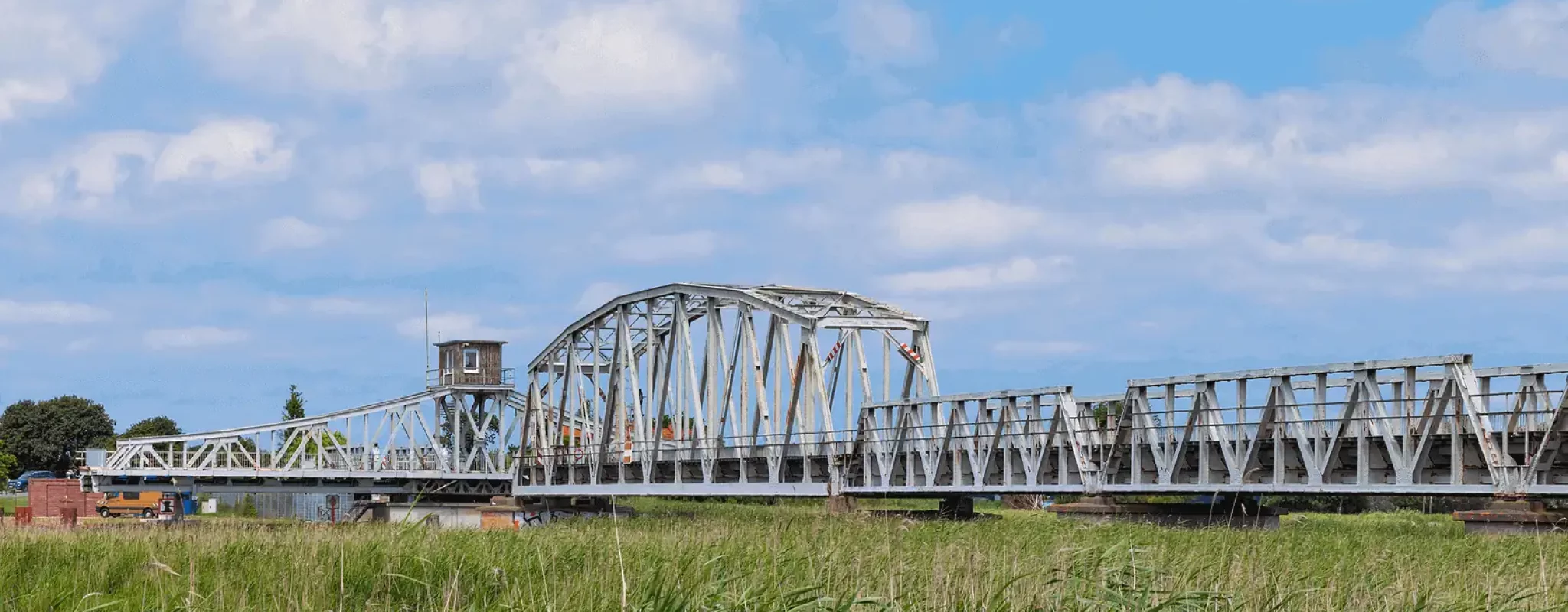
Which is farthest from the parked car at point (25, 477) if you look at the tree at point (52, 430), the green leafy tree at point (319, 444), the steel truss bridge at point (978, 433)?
the steel truss bridge at point (978, 433)

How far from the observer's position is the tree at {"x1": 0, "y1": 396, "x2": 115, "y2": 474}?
143m

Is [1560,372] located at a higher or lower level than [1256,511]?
higher

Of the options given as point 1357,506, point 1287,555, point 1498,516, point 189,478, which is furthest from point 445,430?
point 1287,555

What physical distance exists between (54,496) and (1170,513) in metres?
55.5

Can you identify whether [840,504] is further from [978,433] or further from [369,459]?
[369,459]

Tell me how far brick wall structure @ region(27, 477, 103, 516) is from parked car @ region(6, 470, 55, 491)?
214 feet

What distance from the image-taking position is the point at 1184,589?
35.2ft

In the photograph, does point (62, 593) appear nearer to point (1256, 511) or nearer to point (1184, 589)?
point (1184, 589)

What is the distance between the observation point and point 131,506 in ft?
307

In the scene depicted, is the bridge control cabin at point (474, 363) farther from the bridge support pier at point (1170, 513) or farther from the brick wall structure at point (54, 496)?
the bridge support pier at point (1170, 513)

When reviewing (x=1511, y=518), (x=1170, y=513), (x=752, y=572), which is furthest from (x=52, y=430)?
(x=752, y=572)

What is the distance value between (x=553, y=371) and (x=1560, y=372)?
158 feet

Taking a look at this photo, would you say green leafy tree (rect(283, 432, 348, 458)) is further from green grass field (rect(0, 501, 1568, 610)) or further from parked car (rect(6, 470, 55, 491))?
green grass field (rect(0, 501, 1568, 610))

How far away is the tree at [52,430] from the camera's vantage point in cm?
14312
